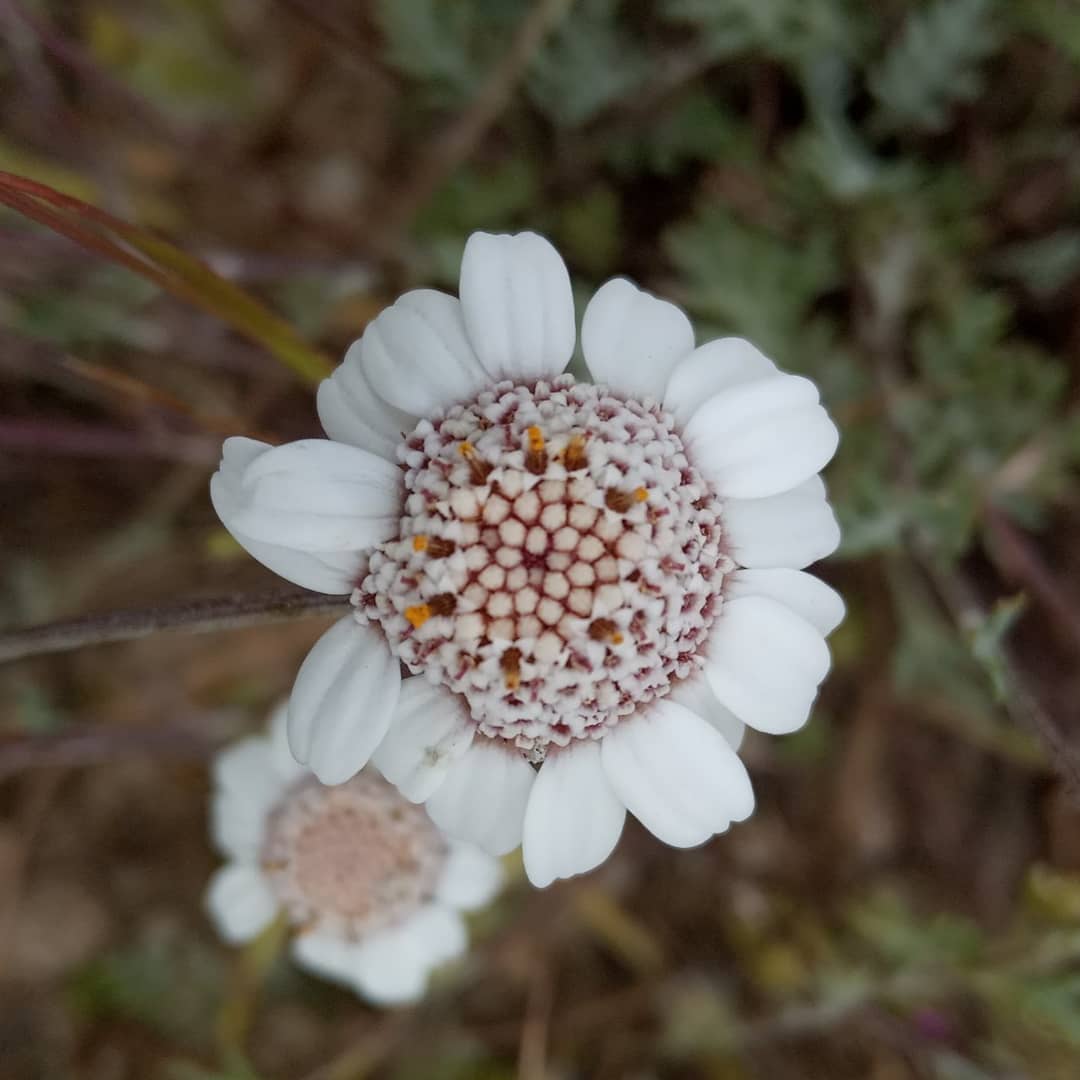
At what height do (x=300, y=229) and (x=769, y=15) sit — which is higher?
(x=769, y=15)

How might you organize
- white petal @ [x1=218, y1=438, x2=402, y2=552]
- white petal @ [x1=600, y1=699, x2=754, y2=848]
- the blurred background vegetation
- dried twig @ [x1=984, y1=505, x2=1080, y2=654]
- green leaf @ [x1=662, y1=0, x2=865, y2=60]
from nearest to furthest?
white petal @ [x1=218, y1=438, x2=402, y2=552] → white petal @ [x1=600, y1=699, x2=754, y2=848] → green leaf @ [x1=662, y1=0, x2=865, y2=60] → dried twig @ [x1=984, y1=505, x2=1080, y2=654] → the blurred background vegetation

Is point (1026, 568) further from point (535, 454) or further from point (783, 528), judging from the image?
point (535, 454)

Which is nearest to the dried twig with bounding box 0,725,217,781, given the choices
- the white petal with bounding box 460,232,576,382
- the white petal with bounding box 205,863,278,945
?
the white petal with bounding box 205,863,278,945

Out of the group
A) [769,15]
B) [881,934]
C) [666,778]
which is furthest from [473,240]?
[881,934]

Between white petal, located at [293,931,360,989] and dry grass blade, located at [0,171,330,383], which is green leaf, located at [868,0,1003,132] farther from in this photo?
white petal, located at [293,931,360,989]

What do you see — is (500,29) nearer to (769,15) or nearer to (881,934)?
(769,15)

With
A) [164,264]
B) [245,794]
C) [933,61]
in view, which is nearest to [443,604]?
[164,264]
